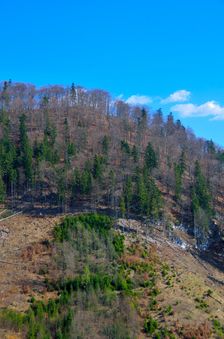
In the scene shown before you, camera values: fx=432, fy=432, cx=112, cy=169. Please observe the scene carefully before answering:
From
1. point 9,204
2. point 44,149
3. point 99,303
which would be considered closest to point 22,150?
point 44,149

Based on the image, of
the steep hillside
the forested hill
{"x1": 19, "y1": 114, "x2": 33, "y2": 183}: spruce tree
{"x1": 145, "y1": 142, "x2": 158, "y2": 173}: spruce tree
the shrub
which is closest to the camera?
the steep hillside

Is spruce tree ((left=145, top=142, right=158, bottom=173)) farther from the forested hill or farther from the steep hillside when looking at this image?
the steep hillside

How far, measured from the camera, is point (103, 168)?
205 feet

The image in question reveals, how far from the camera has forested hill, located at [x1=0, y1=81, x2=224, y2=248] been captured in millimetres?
57969

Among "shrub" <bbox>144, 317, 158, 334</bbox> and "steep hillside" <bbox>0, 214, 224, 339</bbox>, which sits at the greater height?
"steep hillside" <bbox>0, 214, 224, 339</bbox>

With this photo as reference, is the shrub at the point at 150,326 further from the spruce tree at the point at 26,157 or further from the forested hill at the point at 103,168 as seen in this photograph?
the spruce tree at the point at 26,157

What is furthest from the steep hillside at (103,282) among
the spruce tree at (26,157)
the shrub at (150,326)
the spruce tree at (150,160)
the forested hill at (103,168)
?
the spruce tree at (150,160)

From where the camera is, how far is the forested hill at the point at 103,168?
58.0 m

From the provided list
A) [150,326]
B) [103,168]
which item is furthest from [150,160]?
[150,326]

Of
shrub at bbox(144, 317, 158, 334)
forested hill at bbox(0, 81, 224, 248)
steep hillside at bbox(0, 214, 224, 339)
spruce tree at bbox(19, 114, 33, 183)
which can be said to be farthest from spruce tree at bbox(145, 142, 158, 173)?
shrub at bbox(144, 317, 158, 334)

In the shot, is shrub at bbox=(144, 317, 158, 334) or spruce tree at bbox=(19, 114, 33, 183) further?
spruce tree at bbox=(19, 114, 33, 183)

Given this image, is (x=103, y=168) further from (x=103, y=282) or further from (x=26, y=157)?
(x=103, y=282)

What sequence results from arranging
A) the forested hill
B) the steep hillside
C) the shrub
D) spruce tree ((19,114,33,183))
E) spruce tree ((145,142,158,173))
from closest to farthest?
1. the steep hillside
2. the shrub
3. the forested hill
4. spruce tree ((19,114,33,183))
5. spruce tree ((145,142,158,173))

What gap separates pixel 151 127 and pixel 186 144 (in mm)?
9843
